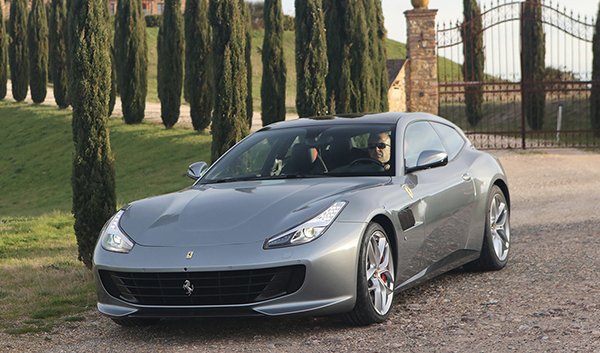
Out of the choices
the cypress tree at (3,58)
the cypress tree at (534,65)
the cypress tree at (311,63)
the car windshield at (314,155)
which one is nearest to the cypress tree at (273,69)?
the cypress tree at (311,63)

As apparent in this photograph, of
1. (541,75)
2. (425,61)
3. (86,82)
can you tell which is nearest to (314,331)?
(86,82)

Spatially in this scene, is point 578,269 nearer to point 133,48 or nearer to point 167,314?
point 167,314

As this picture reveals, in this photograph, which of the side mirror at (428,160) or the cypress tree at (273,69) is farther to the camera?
the cypress tree at (273,69)

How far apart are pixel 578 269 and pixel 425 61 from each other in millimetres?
18860

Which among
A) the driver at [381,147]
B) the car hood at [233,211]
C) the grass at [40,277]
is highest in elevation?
the driver at [381,147]

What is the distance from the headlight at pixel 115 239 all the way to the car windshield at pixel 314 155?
1.12m

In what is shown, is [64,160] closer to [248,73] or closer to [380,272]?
[248,73]

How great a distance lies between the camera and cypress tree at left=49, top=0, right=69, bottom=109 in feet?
127

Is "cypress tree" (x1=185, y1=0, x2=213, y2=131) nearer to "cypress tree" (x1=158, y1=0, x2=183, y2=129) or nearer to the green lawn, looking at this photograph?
the green lawn

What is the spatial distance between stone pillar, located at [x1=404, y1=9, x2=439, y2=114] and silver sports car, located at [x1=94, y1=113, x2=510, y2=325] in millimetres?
18929

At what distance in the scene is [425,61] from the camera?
89.6 feet

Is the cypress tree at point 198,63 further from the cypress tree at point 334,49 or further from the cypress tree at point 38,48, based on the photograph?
the cypress tree at point 38,48

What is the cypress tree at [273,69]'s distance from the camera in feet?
93.4

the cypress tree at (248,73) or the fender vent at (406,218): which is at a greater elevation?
the cypress tree at (248,73)
